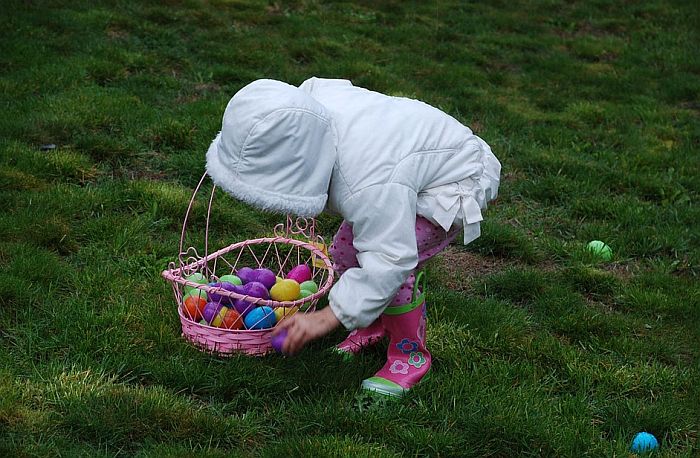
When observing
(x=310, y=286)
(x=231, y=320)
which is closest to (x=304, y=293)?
(x=310, y=286)

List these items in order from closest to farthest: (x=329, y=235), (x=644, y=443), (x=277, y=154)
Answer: (x=277, y=154) → (x=644, y=443) → (x=329, y=235)

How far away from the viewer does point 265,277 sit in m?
3.45

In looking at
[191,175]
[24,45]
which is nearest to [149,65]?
[24,45]

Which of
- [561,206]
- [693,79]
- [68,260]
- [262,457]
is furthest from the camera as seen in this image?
[693,79]

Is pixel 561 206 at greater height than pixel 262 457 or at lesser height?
lesser

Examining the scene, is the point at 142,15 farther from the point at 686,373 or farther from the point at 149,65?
the point at 686,373

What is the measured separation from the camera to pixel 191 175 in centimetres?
459

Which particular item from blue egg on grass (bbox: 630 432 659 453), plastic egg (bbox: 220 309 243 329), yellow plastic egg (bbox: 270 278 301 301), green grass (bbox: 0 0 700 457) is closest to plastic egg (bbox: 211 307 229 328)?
plastic egg (bbox: 220 309 243 329)

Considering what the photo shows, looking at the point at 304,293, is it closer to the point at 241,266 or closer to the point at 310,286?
the point at 310,286

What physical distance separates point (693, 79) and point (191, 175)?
14.8 feet

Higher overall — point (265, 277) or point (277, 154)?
point (277, 154)

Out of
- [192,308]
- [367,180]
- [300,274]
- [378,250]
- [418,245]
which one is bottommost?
[300,274]

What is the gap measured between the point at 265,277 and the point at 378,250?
35.6 inches

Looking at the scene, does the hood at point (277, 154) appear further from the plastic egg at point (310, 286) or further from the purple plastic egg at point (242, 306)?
the plastic egg at point (310, 286)
